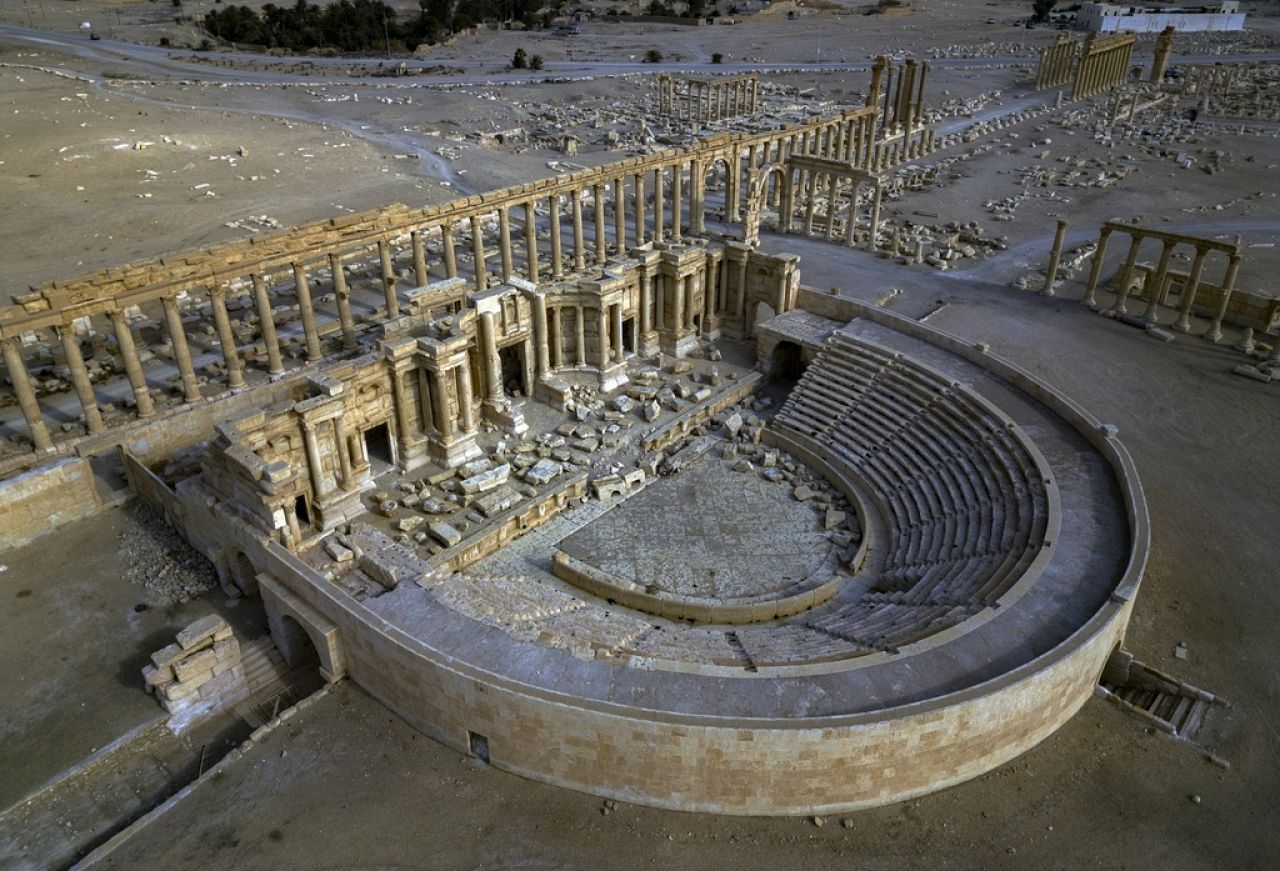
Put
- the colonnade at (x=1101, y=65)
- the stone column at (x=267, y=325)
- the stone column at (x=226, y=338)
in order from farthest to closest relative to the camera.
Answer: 1. the colonnade at (x=1101, y=65)
2. the stone column at (x=267, y=325)
3. the stone column at (x=226, y=338)

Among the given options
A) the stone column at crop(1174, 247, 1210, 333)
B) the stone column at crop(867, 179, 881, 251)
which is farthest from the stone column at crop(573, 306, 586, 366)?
the stone column at crop(1174, 247, 1210, 333)

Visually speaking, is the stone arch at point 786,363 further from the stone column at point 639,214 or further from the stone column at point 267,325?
the stone column at point 267,325

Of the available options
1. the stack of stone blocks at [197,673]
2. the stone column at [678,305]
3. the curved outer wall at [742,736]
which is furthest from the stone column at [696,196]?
the stack of stone blocks at [197,673]

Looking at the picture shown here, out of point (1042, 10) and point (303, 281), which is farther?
point (1042, 10)

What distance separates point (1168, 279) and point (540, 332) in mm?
25040

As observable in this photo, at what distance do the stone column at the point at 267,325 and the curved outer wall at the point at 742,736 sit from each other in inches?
554

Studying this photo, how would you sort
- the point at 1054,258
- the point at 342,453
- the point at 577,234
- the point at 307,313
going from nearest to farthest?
the point at 342,453 < the point at 307,313 < the point at 1054,258 < the point at 577,234

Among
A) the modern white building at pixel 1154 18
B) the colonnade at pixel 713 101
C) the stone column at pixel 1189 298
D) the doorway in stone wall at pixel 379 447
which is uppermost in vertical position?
the modern white building at pixel 1154 18

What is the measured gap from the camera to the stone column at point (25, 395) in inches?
890

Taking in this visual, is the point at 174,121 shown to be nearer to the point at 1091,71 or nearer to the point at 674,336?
the point at 674,336

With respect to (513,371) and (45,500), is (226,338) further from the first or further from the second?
(513,371)

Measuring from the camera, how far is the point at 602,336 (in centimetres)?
2997

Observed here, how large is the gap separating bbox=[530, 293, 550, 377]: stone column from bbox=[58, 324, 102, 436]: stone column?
13.1 m

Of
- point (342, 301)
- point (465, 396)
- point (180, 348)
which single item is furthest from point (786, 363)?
point (180, 348)
